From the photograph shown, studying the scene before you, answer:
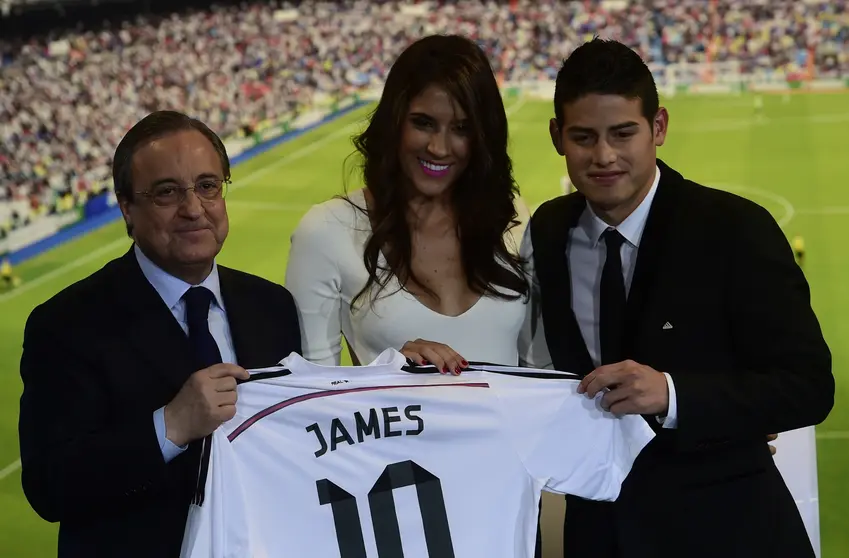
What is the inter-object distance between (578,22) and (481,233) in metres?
12.2

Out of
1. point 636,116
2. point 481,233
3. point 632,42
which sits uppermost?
point 636,116

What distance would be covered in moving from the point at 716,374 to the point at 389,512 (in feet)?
2.59

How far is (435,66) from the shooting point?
2400mm

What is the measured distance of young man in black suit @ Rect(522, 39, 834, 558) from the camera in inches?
82.1

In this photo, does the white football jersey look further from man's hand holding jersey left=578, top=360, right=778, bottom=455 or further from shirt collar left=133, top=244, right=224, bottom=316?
shirt collar left=133, top=244, right=224, bottom=316

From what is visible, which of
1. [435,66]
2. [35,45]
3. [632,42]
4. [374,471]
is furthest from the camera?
[632,42]

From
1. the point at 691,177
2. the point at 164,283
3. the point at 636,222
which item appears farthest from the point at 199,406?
the point at 691,177

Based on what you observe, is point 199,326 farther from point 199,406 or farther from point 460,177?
point 460,177

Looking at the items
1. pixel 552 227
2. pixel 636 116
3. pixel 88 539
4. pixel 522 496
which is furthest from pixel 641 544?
pixel 88 539

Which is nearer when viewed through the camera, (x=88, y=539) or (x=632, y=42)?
(x=88, y=539)

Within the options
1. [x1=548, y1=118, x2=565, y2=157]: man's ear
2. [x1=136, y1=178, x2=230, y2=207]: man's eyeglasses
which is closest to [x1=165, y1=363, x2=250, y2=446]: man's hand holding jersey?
[x1=136, y1=178, x2=230, y2=207]: man's eyeglasses

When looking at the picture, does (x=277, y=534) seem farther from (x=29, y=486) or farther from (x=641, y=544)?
(x=641, y=544)

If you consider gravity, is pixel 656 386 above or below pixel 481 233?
below

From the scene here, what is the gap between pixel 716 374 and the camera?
212 centimetres
